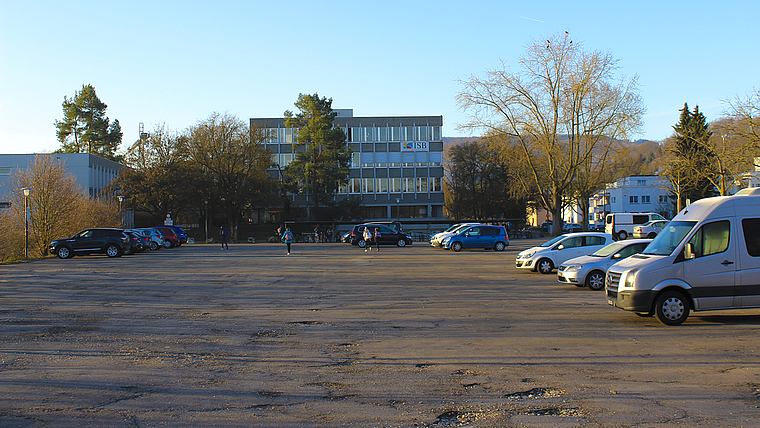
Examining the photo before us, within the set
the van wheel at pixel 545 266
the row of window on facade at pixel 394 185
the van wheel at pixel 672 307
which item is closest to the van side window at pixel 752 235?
the van wheel at pixel 672 307

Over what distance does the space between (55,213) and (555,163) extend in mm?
38086

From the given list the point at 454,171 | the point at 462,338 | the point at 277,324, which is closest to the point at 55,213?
the point at 277,324

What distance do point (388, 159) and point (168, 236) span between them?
46.9 metres

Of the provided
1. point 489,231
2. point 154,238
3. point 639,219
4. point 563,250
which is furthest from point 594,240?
point 154,238

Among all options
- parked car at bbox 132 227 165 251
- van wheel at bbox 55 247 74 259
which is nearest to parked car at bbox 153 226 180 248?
parked car at bbox 132 227 165 251

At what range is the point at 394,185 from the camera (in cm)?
8738

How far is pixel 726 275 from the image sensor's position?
10.2 metres

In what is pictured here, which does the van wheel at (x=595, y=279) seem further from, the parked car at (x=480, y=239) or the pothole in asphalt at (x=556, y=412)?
the parked car at (x=480, y=239)

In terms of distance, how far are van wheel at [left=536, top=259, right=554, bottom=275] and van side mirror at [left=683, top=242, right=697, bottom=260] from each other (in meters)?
11.1

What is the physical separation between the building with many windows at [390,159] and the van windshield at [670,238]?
75.8 metres

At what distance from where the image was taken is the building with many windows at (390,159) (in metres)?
87.1

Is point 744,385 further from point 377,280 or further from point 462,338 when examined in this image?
point 377,280

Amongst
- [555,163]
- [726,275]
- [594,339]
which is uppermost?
[555,163]

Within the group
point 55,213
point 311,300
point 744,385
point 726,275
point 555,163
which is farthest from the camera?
point 555,163
